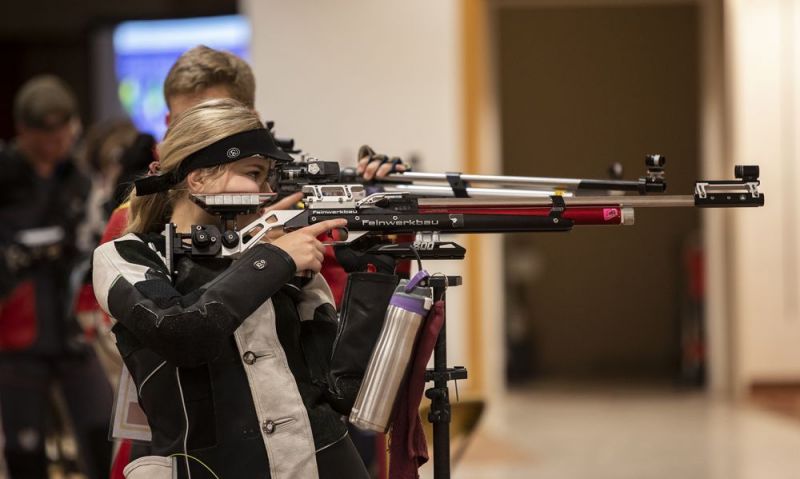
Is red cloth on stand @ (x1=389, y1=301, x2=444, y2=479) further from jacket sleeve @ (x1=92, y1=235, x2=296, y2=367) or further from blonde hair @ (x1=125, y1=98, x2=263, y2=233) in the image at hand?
blonde hair @ (x1=125, y1=98, x2=263, y2=233)

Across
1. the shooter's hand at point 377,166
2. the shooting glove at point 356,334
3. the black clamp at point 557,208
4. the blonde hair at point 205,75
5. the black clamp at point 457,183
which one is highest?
the blonde hair at point 205,75

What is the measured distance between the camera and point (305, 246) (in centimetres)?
216

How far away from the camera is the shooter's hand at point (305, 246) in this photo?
2.14 m

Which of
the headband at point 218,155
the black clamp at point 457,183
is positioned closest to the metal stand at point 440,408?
the headband at point 218,155

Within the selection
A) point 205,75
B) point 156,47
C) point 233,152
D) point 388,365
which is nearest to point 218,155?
point 233,152

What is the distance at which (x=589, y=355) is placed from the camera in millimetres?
10469

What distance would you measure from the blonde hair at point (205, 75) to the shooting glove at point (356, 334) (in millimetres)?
815

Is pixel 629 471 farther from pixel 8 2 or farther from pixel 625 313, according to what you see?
pixel 8 2

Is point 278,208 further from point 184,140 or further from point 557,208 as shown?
point 557,208

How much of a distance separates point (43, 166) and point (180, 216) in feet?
7.86

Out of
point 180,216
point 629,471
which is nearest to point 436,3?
point 629,471

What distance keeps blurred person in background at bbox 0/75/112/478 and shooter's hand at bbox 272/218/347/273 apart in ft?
7.38

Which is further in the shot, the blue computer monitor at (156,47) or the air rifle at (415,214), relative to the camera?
the blue computer monitor at (156,47)

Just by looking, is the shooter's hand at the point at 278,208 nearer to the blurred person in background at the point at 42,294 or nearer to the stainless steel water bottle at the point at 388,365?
the stainless steel water bottle at the point at 388,365
